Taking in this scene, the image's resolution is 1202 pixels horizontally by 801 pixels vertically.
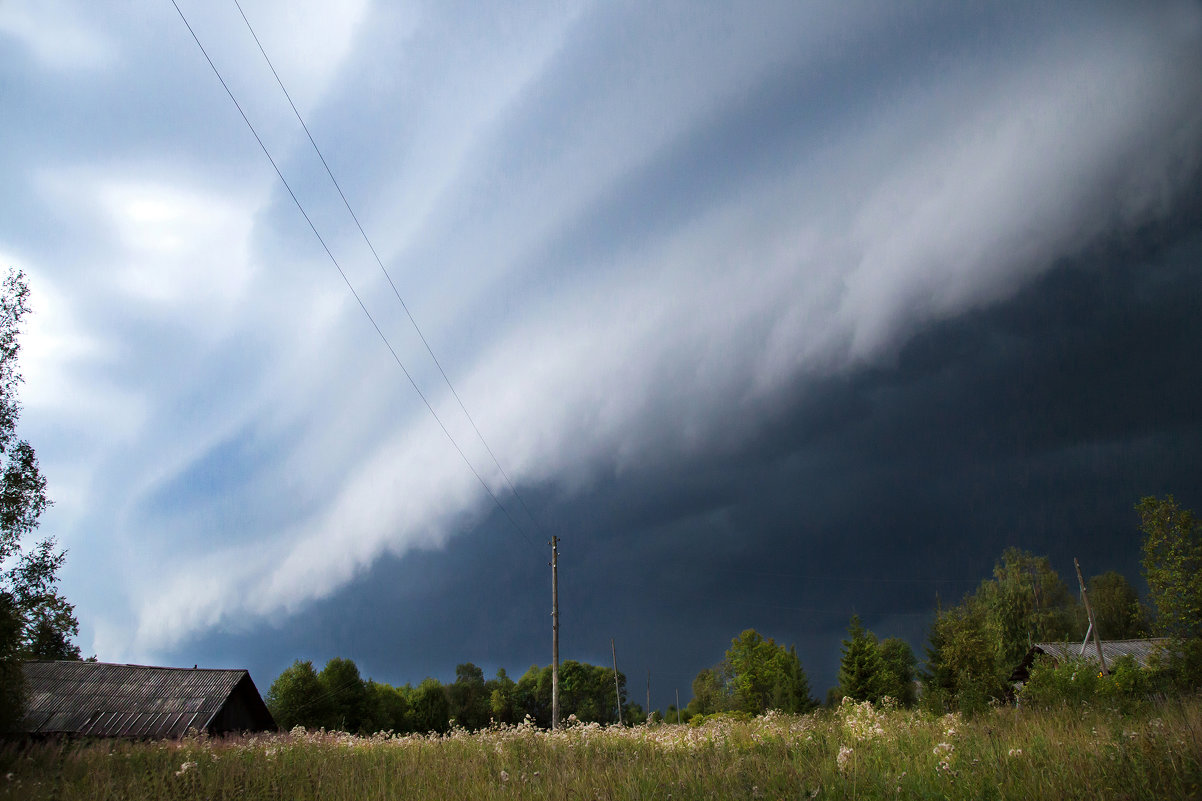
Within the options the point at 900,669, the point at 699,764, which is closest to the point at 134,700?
the point at 699,764

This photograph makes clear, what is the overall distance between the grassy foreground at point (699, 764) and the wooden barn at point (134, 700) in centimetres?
3062

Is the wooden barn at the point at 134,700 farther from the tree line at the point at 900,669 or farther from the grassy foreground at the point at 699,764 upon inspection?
the grassy foreground at the point at 699,764

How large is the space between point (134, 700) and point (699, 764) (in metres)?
43.9

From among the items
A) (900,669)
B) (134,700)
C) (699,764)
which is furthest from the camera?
(900,669)

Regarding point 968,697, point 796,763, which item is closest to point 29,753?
point 796,763

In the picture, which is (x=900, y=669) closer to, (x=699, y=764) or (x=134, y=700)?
(x=134, y=700)

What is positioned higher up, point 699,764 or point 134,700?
point 134,700

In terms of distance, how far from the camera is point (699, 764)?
727cm

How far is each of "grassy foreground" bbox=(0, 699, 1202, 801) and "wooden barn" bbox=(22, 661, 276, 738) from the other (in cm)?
3062

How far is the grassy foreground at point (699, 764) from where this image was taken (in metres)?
5.74

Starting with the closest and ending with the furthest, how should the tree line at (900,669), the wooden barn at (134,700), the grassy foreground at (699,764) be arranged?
the grassy foreground at (699,764) → the tree line at (900,669) → the wooden barn at (134,700)

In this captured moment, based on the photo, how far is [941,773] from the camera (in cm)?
614

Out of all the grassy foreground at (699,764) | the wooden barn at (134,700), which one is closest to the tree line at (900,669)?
the grassy foreground at (699,764)

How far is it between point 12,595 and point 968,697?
3088 cm
